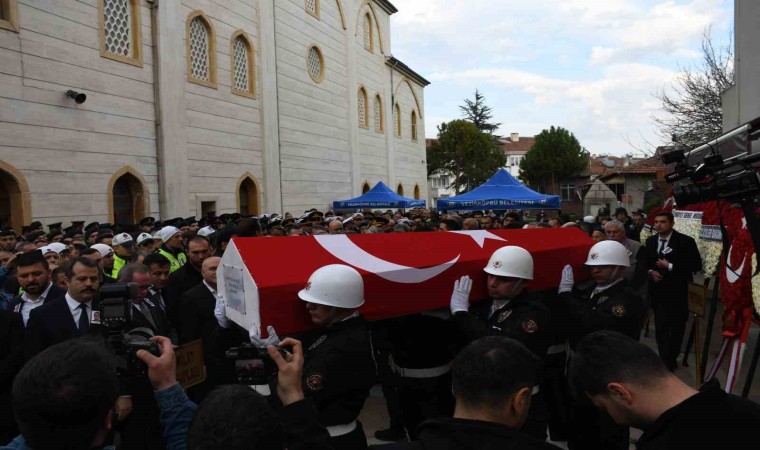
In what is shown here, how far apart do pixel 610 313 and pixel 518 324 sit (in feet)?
2.54

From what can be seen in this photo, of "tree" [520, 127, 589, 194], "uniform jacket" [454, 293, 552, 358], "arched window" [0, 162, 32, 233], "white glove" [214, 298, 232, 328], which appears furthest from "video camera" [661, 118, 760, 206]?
"tree" [520, 127, 589, 194]

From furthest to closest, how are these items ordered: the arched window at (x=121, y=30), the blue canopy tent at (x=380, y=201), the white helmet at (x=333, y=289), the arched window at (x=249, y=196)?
the blue canopy tent at (x=380, y=201) → the arched window at (x=249, y=196) → the arched window at (x=121, y=30) → the white helmet at (x=333, y=289)

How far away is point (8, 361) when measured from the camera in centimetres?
327

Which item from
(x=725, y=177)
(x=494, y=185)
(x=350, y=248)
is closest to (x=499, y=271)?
(x=350, y=248)

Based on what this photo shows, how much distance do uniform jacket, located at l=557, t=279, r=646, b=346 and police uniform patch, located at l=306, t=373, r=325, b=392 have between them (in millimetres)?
1890

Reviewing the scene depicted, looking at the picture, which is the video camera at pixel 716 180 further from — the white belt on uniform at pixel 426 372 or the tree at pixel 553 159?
the tree at pixel 553 159

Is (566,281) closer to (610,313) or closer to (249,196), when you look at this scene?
(610,313)

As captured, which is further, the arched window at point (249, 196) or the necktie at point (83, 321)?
the arched window at point (249, 196)

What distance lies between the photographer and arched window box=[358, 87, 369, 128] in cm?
2650

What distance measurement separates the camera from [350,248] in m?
3.66

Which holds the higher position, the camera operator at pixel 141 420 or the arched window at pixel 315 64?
the arched window at pixel 315 64

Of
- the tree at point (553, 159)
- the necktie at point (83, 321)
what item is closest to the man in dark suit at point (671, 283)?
the necktie at point (83, 321)

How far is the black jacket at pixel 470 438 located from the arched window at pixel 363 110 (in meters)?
25.2

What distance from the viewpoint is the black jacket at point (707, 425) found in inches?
62.3
